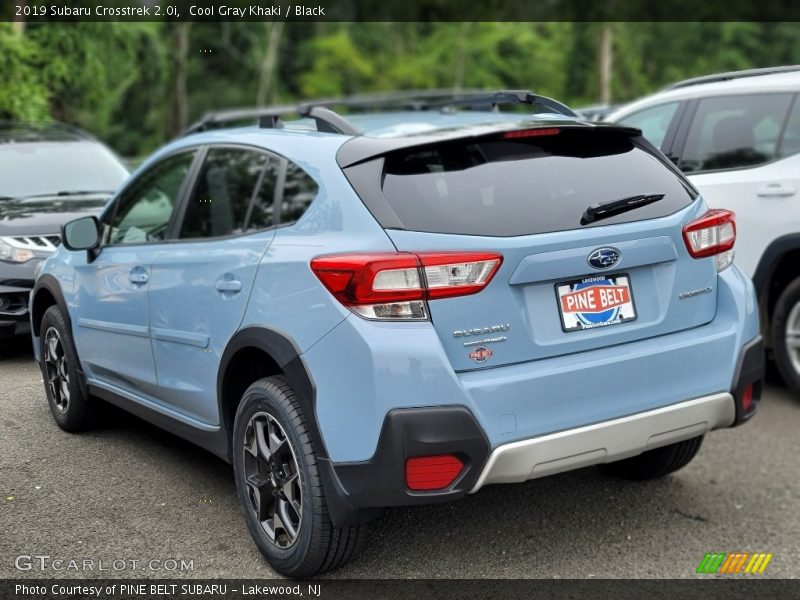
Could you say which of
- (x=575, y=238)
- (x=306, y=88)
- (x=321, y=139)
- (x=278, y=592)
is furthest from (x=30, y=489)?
(x=306, y=88)

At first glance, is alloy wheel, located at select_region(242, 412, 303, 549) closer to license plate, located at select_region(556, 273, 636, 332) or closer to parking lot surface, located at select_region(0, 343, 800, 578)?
parking lot surface, located at select_region(0, 343, 800, 578)

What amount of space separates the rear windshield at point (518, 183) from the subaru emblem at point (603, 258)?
114 millimetres

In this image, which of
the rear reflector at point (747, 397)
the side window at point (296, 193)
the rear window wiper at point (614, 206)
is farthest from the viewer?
the rear reflector at point (747, 397)

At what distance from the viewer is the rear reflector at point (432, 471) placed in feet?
10.9

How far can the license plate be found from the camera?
358cm

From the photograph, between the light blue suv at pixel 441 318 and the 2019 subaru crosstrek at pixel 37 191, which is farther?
the 2019 subaru crosstrek at pixel 37 191

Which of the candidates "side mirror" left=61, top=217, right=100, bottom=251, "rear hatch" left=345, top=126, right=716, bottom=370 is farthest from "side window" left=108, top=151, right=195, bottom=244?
"rear hatch" left=345, top=126, right=716, bottom=370

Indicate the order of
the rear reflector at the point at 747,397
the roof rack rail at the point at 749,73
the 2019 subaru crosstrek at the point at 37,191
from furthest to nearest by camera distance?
1. the 2019 subaru crosstrek at the point at 37,191
2. the roof rack rail at the point at 749,73
3. the rear reflector at the point at 747,397

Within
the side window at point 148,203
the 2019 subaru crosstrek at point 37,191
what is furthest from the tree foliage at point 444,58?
the side window at point 148,203

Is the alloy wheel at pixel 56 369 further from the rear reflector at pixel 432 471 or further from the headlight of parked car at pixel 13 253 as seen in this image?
the rear reflector at pixel 432 471

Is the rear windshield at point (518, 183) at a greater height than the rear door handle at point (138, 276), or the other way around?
the rear windshield at point (518, 183)

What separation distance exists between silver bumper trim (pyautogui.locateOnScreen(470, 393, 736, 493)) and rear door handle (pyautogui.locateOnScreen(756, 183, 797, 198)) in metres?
2.65

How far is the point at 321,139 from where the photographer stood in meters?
3.99

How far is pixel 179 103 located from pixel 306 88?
1415cm
